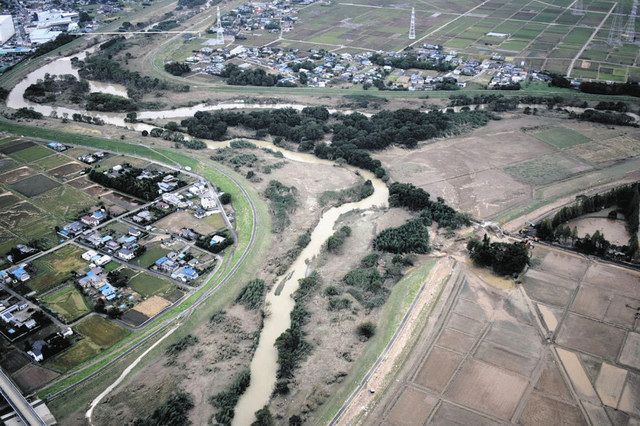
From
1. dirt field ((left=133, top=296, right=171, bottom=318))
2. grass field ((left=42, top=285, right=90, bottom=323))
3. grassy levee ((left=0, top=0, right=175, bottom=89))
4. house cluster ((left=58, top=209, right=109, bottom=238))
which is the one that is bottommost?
dirt field ((left=133, top=296, right=171, bottom=318))

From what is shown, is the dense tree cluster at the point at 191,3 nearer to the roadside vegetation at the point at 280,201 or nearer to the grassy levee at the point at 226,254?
the grassy levee at the point at 226,254

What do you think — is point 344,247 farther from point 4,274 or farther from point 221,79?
point 221,79

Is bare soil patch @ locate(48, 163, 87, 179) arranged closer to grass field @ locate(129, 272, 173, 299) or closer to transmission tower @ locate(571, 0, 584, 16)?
grass field @ locate(129, 272, 173, 299)

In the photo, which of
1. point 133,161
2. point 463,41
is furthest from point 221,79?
point 463,41

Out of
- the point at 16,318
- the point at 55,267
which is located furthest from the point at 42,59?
the point at 16,318

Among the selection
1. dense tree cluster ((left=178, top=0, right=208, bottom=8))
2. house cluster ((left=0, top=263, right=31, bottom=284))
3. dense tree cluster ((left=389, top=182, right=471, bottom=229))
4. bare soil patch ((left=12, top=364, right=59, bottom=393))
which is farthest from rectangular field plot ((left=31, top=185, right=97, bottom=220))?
dense tree cluster ((left=178, top=0, right=208, bottom=8))
